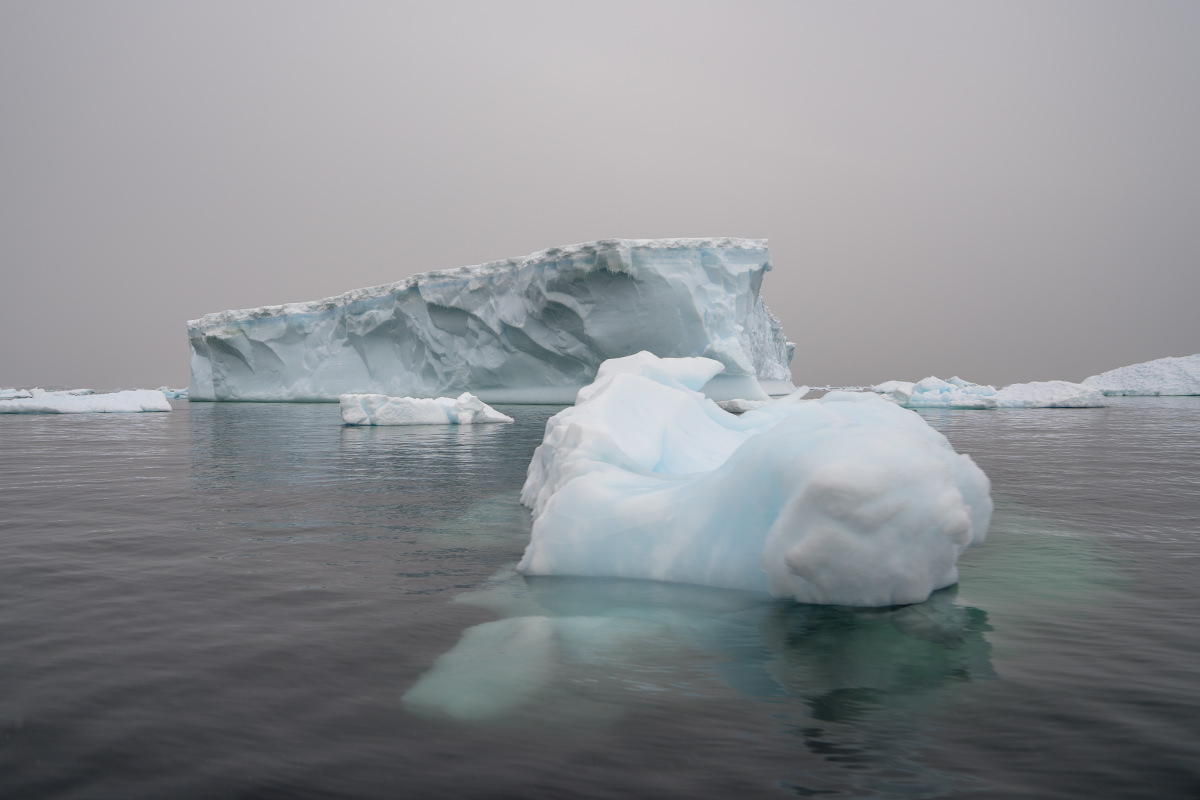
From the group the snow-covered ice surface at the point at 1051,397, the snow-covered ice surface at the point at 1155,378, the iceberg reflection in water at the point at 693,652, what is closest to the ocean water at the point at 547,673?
the iceberg reflection in water at the point at 693,652

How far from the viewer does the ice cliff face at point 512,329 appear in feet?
73.9

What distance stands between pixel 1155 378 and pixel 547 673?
4592 cm

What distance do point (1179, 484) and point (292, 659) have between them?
8721 millimetres

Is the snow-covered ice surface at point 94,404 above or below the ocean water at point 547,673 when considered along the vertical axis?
above

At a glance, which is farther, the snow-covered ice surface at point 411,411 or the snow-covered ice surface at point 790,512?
the snow-covered ice surface at point 411,411

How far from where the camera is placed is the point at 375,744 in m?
2.06

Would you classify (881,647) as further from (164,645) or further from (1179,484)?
(1179,484)

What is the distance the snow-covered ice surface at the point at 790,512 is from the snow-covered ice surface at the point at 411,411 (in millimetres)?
12557

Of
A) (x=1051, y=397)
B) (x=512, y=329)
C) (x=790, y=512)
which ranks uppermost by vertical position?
(x=512, y=329)

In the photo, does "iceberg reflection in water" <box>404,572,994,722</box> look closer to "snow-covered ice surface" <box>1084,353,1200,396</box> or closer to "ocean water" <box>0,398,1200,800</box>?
"ocean water" <box>0,398,1200,800</box>

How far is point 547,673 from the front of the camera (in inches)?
102

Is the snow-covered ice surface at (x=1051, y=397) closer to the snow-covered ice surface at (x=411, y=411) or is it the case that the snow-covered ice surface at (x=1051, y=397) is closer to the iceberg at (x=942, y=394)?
the iceberg at (x=942, y=394)

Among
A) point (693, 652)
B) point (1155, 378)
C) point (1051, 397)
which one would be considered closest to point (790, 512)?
point (693, 652)

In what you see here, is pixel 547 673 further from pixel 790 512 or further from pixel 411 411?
pixel 411 411
